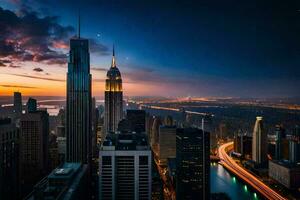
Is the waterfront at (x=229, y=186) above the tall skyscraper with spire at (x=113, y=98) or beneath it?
beneath

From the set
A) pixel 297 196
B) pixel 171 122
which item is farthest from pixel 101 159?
pixel 171 122

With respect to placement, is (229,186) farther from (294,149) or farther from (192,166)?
(294,149)

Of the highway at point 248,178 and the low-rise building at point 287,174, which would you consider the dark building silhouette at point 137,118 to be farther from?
the low-rise building at point 287,174

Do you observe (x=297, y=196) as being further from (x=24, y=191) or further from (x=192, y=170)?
(x=24, y=191)

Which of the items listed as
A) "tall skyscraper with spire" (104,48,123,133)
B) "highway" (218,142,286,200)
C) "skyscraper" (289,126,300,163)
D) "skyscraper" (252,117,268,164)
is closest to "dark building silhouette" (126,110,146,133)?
"tall skyscraper with spire" (104,48,123,133)

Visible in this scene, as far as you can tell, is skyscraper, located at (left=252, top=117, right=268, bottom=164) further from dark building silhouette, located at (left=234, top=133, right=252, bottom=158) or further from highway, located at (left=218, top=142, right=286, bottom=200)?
dark building silhouette, located at (left=234, top=133, right=252, bottom=158)

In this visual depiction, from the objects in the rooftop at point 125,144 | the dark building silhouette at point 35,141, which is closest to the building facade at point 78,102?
the dark building silhouette at point 35,141

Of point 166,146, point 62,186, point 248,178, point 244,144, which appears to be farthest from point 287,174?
point 62,186
